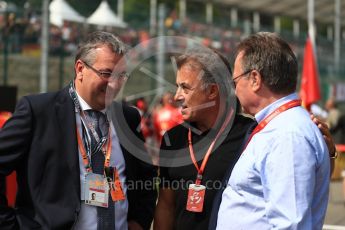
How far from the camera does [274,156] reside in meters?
2.19

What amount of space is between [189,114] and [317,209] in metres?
1.03

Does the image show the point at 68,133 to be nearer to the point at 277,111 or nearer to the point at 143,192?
the point at 143,192

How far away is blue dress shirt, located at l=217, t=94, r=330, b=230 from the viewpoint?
84.7 inches

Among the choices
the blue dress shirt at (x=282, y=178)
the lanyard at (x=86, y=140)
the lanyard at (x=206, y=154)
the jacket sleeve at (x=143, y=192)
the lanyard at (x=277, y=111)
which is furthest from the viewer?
the jacket sleeve at (x=143, y=192)

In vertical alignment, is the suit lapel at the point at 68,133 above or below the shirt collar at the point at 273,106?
below

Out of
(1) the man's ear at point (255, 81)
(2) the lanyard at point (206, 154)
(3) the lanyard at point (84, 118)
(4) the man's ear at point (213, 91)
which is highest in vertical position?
(1) the man's ear at point (255, 81)

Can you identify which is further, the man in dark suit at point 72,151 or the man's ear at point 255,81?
the man in dark suit at point 72,151

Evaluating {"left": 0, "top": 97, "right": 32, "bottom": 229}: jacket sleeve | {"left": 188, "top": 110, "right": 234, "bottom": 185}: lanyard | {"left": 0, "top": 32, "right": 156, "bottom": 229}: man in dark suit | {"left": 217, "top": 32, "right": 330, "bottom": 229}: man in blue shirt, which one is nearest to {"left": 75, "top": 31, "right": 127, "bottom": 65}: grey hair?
{"left": 0, "top": 32, "right": 156, "bottom": 229}: man in dark suit

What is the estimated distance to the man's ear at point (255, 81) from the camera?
7.77 feet

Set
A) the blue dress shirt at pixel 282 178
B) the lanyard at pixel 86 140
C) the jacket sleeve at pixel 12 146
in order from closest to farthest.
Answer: the blue dress shirt at pixel 282 178, the jacket sleeve at pixel 12 146, the lanyard at pixel 86 140

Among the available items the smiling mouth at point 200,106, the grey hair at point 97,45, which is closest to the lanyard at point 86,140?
the grey hair at point 97,45

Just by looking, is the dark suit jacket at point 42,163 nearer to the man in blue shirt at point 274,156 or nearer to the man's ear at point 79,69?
the man's ear at point 79,69

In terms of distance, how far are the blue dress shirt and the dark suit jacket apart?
785 mm

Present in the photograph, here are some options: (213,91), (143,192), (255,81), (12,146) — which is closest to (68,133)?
Result: (12,146)
